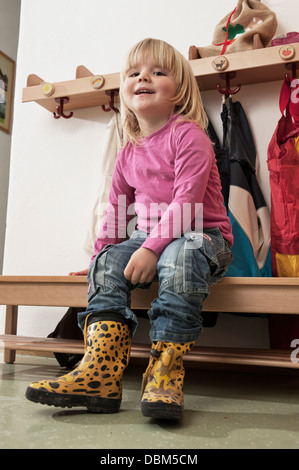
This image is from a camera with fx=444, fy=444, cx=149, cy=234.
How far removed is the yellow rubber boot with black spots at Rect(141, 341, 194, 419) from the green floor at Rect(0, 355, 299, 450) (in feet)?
0.10

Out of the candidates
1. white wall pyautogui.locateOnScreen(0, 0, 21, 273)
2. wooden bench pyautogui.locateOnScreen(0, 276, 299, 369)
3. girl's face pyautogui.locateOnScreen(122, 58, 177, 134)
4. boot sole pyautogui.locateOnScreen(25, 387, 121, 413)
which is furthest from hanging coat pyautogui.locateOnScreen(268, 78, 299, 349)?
white wall pyautogui.locateOnScreen(0, 0, 21, 273)

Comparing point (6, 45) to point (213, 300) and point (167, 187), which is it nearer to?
point (167, 187)

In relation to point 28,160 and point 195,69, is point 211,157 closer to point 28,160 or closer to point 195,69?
point 195,69

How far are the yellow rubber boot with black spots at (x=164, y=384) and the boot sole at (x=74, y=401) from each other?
0.07m

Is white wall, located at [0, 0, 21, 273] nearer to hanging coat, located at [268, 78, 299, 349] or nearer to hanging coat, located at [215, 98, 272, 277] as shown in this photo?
hanging coat, located at [215, 98, 272, 277]

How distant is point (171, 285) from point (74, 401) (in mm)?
270

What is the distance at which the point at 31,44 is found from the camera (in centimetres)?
190

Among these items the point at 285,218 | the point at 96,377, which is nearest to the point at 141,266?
the point at 96,377

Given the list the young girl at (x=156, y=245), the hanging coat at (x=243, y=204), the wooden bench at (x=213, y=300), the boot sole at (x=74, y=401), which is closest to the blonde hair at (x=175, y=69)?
the young girl at (x=156, y=245)

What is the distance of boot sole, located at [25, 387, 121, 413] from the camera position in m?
0.76

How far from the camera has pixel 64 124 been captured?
180 centimetres

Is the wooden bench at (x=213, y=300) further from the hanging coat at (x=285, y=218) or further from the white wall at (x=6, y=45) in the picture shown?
the white wall at (x=6, y=45)

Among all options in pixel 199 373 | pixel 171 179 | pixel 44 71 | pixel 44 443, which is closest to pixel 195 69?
pixel 171 179
